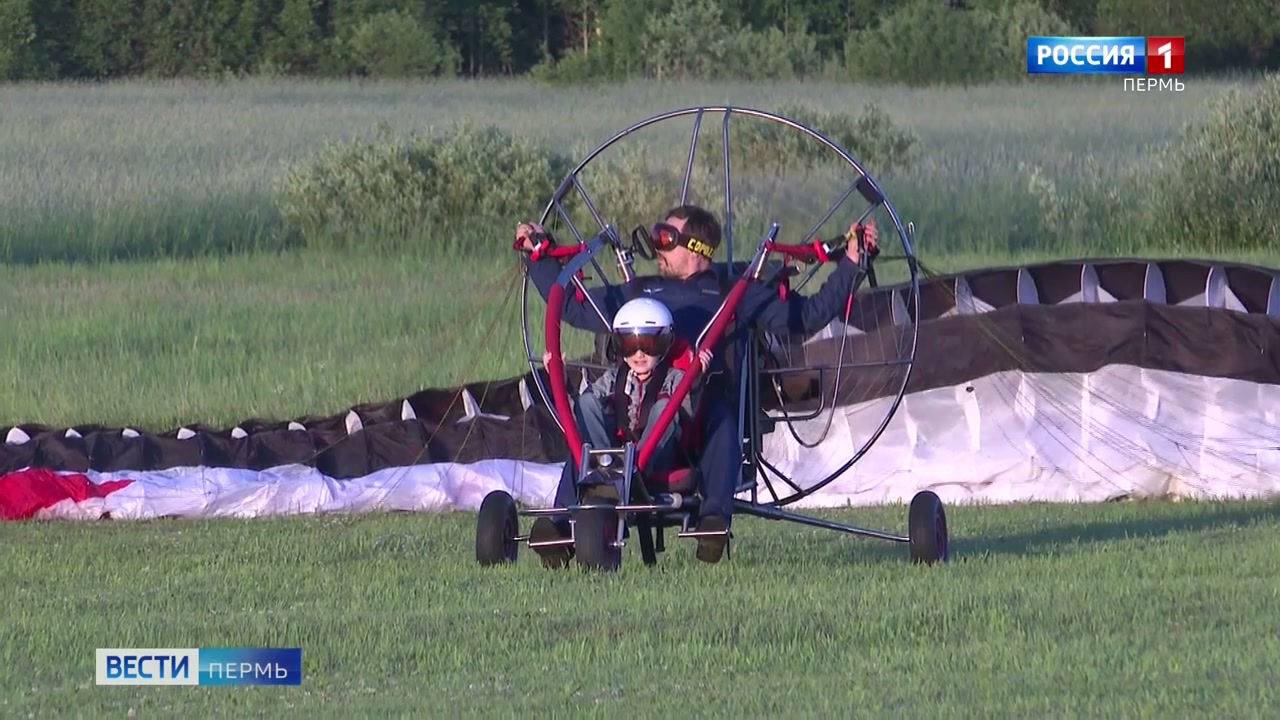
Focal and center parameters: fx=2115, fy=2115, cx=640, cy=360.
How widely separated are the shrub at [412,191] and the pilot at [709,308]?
15180 mm

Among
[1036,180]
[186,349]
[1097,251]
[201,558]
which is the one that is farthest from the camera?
[1036,180]

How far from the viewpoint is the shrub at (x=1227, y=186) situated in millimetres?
21156

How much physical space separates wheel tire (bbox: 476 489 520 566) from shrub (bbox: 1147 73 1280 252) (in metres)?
15.0

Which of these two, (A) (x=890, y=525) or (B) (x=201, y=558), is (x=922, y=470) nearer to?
(A) (x=890, y=525)

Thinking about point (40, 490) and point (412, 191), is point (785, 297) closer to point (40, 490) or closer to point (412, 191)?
point (40, 490)

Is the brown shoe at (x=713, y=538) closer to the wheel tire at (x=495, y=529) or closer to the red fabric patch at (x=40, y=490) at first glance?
the wheel tire at (x=495, y=529)

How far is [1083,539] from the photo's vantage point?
815 centimetres

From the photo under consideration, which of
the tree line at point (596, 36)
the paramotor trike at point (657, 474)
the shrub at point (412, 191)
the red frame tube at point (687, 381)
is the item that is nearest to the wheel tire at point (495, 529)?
the paramotor trike at point (657, 474)

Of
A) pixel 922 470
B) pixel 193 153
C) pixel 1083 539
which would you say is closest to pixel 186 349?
pixel 922 470

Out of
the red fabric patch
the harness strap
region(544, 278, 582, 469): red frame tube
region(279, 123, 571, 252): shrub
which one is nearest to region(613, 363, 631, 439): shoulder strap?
the harness strap

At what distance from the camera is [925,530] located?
7.18 m

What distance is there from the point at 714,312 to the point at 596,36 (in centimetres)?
5474

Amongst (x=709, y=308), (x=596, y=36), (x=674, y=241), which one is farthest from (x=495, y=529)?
(x=596, y=36)

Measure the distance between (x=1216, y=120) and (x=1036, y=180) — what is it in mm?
2326
